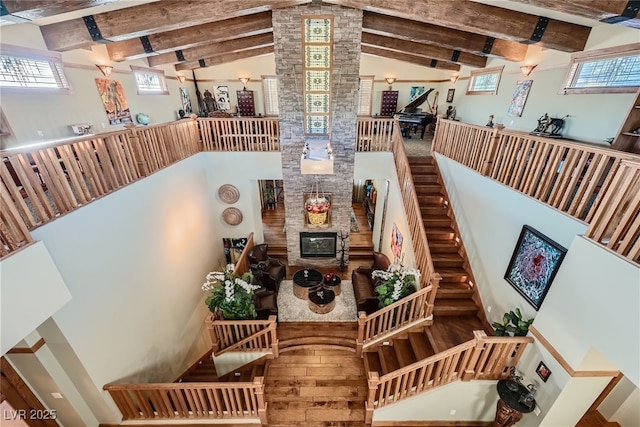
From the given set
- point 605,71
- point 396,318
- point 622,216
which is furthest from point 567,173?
point 396,318

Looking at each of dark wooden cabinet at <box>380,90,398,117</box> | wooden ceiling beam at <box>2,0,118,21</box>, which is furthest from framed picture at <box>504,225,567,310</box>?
dark wooden cabinet at <box>380,90,398,117</box>

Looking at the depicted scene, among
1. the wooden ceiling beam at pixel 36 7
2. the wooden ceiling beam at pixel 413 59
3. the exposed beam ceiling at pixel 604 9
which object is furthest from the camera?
the wooden ceiling beam at pixel 413 59

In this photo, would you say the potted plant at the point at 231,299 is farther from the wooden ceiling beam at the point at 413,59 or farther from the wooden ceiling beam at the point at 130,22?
the wooden ceiling beam at the point at 413,59

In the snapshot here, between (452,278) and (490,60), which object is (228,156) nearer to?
(452,278)

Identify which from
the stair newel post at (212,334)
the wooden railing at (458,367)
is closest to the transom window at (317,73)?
the stair newel post at (212,334)

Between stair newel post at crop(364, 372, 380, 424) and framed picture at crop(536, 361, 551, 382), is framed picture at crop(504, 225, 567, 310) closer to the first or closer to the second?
framed picture at crop(536, 361, 551, 382)

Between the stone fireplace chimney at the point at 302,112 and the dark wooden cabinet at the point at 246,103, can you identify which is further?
the dark wooden cabinet at the point at 246,103

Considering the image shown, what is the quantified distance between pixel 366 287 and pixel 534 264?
11.1ft

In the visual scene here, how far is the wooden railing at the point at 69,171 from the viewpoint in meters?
2.40

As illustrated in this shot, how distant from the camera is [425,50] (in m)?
6.98

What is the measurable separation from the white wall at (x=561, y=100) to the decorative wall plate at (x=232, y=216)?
25.0 feet

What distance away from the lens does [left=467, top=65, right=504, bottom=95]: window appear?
6.96 m

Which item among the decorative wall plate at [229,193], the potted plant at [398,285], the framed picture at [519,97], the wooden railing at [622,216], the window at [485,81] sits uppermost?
the window at [485,81]

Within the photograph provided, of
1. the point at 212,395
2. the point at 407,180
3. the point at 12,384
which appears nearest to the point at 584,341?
the point at 407,180
